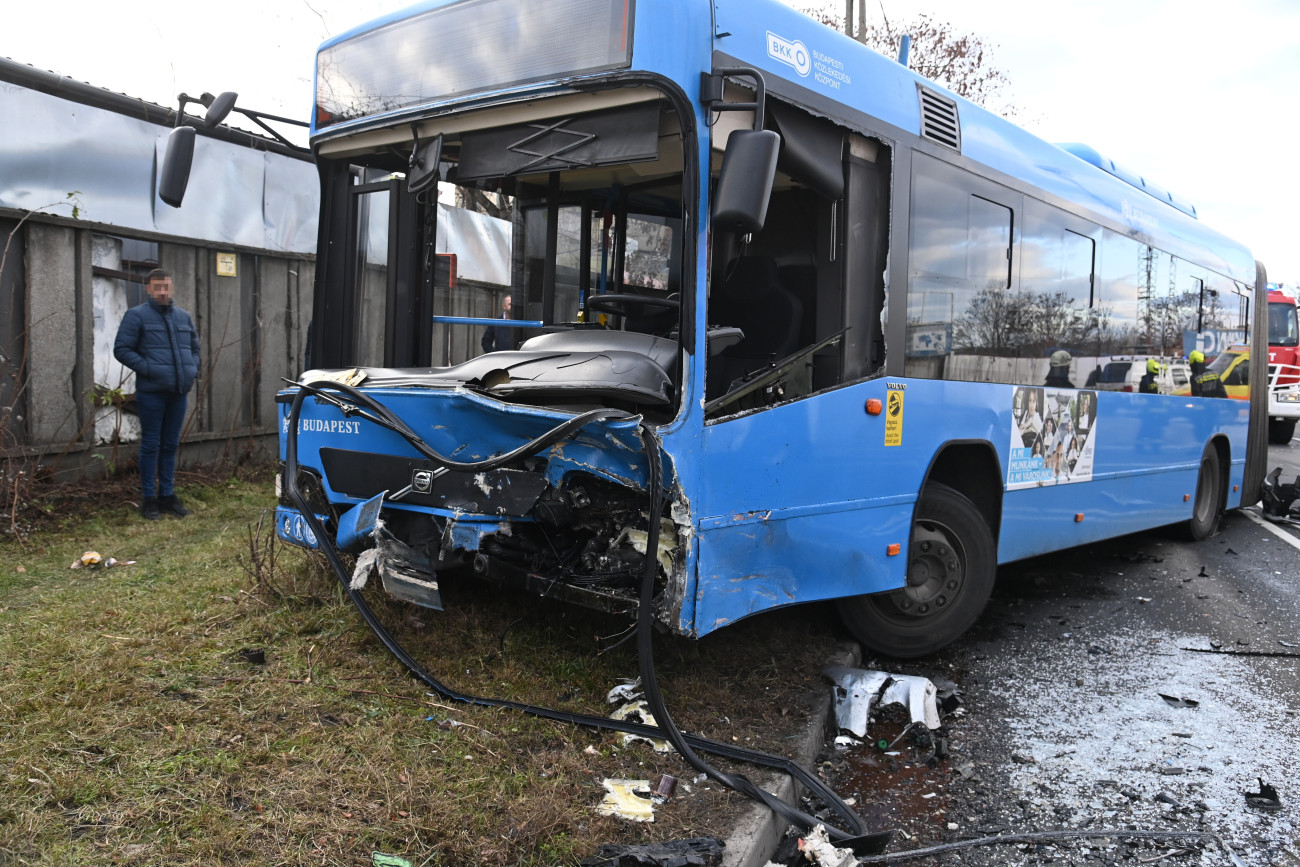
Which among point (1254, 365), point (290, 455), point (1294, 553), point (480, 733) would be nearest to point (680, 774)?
point (480, 733)

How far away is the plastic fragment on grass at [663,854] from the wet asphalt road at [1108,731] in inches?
31.8

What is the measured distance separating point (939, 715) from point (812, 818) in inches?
59.5

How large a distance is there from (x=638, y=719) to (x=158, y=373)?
540 cm

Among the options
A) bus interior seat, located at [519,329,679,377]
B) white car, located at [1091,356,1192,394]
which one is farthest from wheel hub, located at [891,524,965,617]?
white car, located at [1091,356,1192,394]

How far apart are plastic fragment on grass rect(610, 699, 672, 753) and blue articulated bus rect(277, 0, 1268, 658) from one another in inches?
18.7

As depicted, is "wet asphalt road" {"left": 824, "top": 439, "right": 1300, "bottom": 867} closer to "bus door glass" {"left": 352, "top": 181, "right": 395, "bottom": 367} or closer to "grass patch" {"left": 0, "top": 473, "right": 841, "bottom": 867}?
"grass patch" {"left": 0, "top": 473, "right": 841, "bottom": 867}

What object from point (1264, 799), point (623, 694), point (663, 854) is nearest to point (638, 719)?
point (623, 694)

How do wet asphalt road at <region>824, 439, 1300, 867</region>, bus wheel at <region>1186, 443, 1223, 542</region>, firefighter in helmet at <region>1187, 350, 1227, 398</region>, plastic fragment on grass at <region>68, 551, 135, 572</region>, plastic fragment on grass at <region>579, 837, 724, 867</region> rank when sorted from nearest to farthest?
1. plastic fragment on grass at <region>579, 837, 724, 867</region>
2. wet asphalt road at <region>824, 439, 1300, 867</region>
3. plastic fragment on grass at <region>68, 551, 135, 572</region>
4. firefighter in helmet at <region>1187, 350, 1227, 398</region>
5. bus wheel at <region>1186, 443, 1223, 542</region>

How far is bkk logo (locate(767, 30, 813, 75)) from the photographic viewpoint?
147 inches

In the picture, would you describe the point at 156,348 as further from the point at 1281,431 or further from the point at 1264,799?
the point at 1281,431

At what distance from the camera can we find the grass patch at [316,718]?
271cm

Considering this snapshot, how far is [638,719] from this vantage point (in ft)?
12.5

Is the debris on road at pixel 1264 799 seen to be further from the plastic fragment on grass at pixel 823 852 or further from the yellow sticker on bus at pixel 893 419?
the yellow sticker on bus at pixel 893 419

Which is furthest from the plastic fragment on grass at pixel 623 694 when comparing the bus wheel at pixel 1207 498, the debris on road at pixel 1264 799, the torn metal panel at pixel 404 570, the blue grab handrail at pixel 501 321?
the bus wheel at pixel 1207 498
